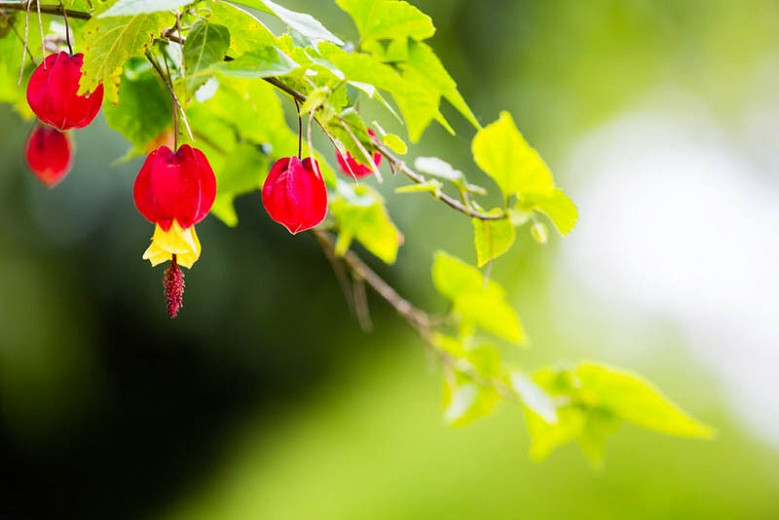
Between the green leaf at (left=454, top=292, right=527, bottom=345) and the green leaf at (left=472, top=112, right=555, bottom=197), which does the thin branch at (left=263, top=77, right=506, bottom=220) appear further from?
the green leaf at (left=454, top=292, right=527, bottom=345)

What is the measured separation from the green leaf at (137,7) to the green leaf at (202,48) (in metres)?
0.03

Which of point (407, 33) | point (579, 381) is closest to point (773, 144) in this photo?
point (579, 381)

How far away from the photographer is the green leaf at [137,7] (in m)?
0.28

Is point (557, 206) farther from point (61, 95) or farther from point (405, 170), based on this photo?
point (61, 95)

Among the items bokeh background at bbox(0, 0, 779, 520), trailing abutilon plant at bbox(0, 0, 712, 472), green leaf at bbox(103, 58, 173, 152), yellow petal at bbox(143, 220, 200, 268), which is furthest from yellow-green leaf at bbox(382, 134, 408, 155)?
bokeh background at bbox(0, 0, 779, 520)

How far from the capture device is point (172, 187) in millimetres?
391

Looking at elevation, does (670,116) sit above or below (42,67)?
below

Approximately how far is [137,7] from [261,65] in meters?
0.05

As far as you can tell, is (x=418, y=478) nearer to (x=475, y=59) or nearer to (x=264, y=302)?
(x=264, y=302)

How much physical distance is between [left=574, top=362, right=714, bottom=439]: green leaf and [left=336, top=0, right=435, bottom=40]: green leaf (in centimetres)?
37

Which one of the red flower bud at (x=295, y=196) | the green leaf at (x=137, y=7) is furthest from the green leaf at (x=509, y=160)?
the green leaf at (x=137, y=7)

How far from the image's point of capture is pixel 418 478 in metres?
2.94

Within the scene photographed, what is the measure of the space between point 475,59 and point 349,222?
264 centimetres

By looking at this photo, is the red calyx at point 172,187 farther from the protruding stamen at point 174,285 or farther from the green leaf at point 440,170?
the green leaf at point 440,170
